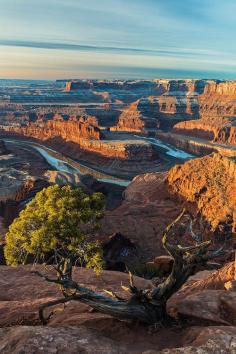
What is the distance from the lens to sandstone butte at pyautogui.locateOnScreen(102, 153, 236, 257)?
69.9 meters

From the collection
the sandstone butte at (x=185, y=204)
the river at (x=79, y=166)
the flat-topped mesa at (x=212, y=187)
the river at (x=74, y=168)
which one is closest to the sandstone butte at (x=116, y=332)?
the sandstone butte at (x=185, y=204)

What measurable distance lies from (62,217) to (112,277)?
1006 cm

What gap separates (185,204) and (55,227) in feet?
186

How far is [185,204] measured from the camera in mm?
85438

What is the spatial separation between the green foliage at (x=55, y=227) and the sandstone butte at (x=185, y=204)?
1281 inches

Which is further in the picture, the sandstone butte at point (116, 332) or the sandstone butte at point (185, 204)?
the sandstone butte at point (185, 204)

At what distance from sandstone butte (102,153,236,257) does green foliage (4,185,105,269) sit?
32.5m

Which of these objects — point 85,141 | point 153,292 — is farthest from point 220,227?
point 85,141

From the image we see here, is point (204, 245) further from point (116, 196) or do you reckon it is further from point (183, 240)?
point (116, 196)

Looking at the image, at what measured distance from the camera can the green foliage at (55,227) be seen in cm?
3112

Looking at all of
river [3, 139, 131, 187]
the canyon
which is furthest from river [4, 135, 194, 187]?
the canyon

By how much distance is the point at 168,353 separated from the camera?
51.8 feet

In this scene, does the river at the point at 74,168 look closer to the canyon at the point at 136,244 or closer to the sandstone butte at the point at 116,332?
the canyon at the point at 136,244

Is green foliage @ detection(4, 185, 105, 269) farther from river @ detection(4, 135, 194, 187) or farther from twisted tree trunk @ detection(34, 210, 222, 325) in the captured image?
river @ detection(4, 135, 194, 187)
